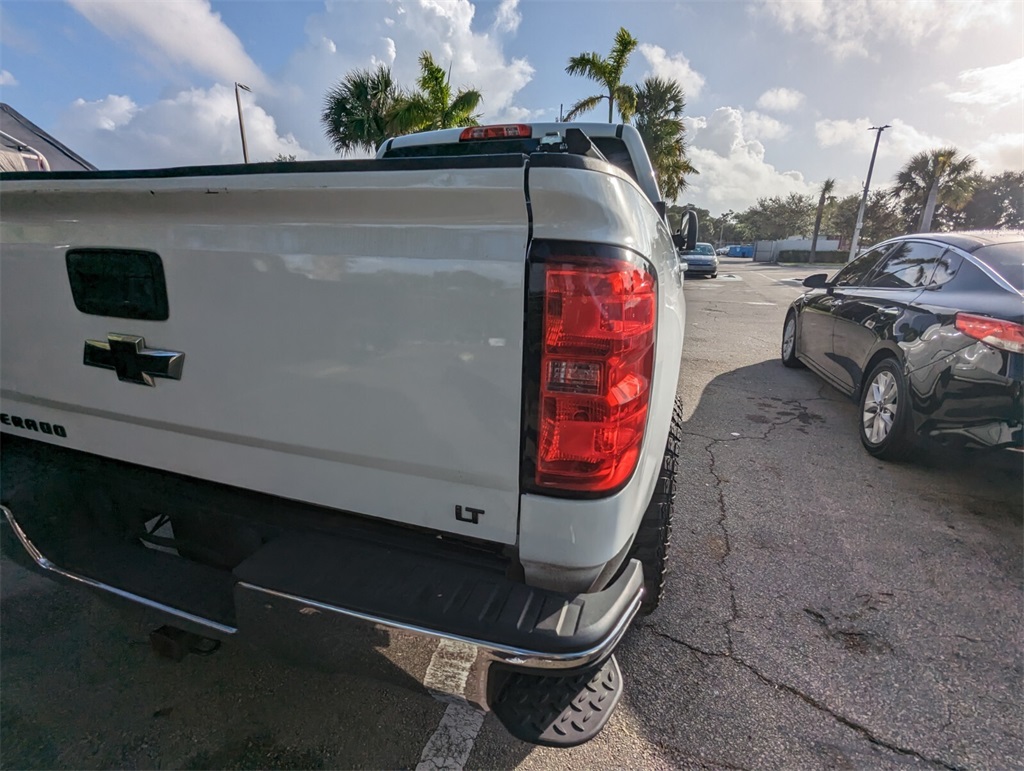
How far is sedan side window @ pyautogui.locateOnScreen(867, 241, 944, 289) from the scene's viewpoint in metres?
3.75

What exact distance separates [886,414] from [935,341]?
0.68 meters

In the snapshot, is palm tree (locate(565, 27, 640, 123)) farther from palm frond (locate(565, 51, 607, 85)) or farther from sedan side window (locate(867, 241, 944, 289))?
sedan side window (locate(867, 241, 944, 289))

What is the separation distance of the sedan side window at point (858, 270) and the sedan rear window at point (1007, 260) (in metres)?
1.20

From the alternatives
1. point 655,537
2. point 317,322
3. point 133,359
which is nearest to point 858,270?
point 655,537

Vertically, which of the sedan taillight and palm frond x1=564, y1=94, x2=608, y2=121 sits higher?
palm frond x1=564, y1=94, x2=608, y2=121

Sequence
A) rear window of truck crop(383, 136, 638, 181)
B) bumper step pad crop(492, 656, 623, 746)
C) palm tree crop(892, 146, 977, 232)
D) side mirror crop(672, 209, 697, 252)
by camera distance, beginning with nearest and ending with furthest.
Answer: bumper step pad crop(492, 656, 623, 746)
rear window of truck crop(383, 136, 638, 181)
side mirror crop(672, 209, 697, 252)
palm tree crop(892, 146, 977, 232)

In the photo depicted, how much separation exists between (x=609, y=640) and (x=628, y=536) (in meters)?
0.27

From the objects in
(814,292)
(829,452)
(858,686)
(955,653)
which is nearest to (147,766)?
(858,686)

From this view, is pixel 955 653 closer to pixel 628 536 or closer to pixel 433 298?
pixel 628 536

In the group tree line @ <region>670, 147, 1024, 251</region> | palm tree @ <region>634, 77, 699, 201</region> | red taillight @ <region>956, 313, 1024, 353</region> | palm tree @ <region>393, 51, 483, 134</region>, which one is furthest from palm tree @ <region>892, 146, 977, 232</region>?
red taillight @ <region>956, 313, 1024, 353</region>

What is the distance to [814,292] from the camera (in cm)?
602

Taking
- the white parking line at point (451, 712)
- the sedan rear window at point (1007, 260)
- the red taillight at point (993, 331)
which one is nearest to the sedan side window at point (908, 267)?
the sedan rear window at point (1007, 260)

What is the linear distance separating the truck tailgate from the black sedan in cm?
315

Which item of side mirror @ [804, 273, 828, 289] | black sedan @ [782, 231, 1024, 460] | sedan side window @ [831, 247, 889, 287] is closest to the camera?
black sedan @ [782, 231, 1024, 460]
